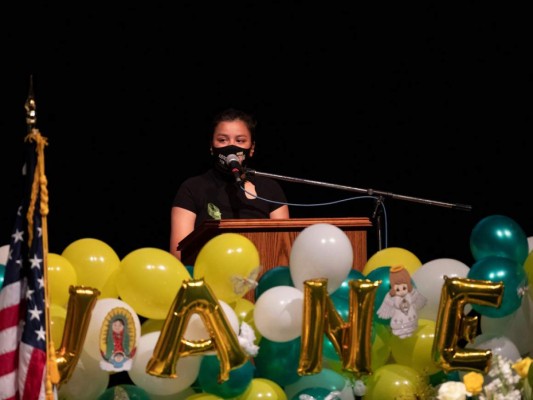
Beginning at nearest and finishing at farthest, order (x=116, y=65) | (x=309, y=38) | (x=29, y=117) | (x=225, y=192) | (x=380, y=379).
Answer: (x=29, y=117) → (x=380, y=379) → (x=225, y=192) → (x=116, y=65) → (x=309, y=38)

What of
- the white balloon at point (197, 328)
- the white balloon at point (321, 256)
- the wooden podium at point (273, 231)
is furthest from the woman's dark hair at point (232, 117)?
the white balloon at point (197, 328)

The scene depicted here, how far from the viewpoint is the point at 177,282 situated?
3.67m

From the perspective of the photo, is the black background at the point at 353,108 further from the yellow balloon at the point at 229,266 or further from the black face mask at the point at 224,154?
Answer: the yellow balloon at the point at 229,266

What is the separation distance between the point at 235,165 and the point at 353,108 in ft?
5.30

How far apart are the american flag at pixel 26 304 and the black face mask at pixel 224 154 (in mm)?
1419

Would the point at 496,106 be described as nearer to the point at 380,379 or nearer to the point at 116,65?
the point at 116,65

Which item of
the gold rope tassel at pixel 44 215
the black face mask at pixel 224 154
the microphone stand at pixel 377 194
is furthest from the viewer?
the black face mask at pixel 224 154

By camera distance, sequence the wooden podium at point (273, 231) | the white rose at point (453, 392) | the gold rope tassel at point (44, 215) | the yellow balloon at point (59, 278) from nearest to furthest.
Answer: the gold rope tassel at point (44, 215) < the white rose at point (453, 392) < the yellow balloon at point (59, 278) < the wooden podium at point (273, 231)

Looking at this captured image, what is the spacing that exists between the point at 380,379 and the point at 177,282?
811 mm

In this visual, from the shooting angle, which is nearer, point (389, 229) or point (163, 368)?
point (163, 368)

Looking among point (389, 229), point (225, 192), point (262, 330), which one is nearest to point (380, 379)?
point (262, 330)

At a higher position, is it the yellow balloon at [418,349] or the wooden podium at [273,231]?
the wooden podium at [273,231]

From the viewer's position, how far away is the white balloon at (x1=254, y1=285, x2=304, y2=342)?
12.0 feet

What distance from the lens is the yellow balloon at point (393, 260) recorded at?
164 inches
